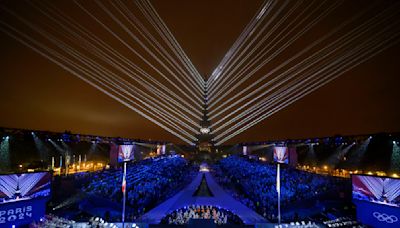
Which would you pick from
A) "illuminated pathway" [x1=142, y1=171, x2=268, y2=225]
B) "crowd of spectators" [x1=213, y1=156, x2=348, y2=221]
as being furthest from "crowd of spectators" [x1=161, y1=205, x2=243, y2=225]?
"crowd of spectators" [x1=213, y1=156, x2=348, y2=221]

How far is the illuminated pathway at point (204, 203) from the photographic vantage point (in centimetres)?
2190

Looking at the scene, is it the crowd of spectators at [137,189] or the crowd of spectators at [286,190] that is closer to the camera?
the crowd of spectators at [286,190]

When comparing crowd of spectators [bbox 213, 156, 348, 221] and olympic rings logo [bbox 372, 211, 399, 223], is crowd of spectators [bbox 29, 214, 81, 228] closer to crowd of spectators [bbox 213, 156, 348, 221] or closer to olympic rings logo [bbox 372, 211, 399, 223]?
crowd of spectators [bbox 213, 156, 348, 221]

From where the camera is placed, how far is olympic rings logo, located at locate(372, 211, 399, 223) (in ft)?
56.1

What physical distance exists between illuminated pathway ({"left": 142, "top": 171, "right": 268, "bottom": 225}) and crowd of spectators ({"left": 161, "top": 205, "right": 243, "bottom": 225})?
34 cm

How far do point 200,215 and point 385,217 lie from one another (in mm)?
13008

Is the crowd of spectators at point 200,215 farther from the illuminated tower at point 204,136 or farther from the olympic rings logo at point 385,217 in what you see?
the illuminated tower at point 204,136

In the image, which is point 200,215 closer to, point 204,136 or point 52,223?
point 52,223

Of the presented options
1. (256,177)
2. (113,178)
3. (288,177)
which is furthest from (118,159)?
(288,177)

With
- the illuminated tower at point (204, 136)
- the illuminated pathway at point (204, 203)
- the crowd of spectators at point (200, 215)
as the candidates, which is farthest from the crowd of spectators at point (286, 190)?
the illuminated tower at point (204, 136)

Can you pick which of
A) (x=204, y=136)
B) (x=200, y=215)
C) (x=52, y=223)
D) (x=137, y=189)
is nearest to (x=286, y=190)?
(x=200, y=215)

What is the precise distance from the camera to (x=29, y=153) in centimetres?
5534

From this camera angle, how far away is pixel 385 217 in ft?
57.9

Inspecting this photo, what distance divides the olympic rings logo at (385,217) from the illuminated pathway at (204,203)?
6.97 meters
